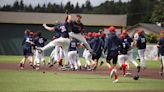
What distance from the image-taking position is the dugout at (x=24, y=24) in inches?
2687

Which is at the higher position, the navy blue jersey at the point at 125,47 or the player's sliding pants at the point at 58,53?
the navy blue jersey at the point at 125,47

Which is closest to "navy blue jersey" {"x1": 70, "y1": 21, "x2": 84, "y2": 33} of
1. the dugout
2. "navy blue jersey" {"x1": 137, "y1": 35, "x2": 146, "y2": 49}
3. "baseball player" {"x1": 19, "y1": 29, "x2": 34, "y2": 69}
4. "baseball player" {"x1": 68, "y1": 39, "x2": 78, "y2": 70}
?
"navy blue jersey" {"x1": 137, "y1": 35, "x2": 146, "y2": 49}

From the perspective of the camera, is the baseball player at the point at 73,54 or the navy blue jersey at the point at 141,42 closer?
the navy blue jersey at the point at 141,42

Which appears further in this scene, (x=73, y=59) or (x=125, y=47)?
(x=73, y=59)

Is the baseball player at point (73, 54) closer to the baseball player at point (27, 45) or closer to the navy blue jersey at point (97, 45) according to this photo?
the navy blue jersey at point (97, 45)

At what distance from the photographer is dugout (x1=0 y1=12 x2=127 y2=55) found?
6825 cm

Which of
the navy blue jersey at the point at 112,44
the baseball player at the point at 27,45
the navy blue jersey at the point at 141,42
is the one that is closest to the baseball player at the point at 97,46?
the baseball player at the point at 27,45

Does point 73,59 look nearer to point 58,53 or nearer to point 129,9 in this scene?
point 58,53

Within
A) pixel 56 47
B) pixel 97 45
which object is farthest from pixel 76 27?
Answer: pixel 97 45

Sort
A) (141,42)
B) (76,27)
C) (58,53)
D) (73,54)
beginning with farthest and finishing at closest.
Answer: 1. (73,54)
2. (58,53)
3. (141,42)
4. (76,27)

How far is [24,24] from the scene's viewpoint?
70.8 meters

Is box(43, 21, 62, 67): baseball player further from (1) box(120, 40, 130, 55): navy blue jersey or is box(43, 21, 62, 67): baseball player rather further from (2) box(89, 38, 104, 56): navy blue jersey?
(1) box(120, 40, 130, 55): navy blue jersey

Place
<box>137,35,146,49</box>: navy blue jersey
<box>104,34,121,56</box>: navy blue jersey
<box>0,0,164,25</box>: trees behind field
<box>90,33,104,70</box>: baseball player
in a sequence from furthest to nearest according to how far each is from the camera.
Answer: <box>0,0,164,25</box>: trees behind field < <box>90,33,104,70</box>: baseball player < <box>137,35,146,49</box>: navy blue jersey < <box>104,34,121,56</box>: navy blue jersey

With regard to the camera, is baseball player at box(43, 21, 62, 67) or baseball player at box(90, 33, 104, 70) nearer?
baseball player at box(43, 21, 62, 67)
